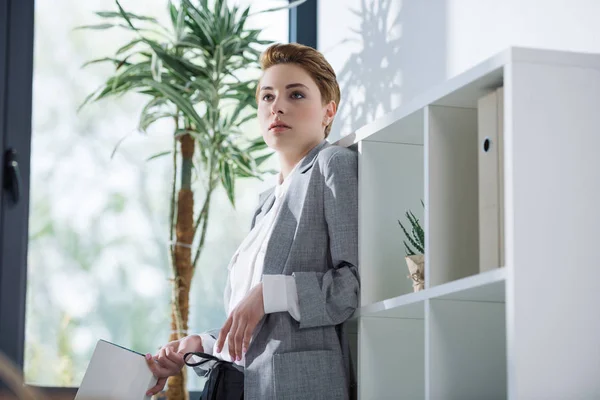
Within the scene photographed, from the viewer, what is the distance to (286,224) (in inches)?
77.5

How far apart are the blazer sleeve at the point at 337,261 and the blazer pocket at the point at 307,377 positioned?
0.21ft

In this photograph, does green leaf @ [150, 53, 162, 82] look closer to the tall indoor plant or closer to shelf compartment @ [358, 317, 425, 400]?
the tall indoor plant

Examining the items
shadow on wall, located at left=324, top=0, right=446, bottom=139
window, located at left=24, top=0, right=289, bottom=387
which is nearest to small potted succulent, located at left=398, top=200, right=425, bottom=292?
shadow on wall, located at left=324, top=0, right=446, bottom=139

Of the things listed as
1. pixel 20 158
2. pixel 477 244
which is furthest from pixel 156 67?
pixel 477 244

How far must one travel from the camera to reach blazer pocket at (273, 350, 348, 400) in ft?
6.01

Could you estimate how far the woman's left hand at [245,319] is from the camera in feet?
6.08

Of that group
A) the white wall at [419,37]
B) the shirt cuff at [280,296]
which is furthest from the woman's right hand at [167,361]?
the white wall at [419,37]

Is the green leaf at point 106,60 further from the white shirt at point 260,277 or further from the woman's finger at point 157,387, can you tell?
the woman's finger at point 157,387

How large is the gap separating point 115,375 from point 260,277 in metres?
0.35

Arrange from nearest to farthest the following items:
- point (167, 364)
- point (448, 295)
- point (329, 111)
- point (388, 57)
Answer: point (448, 295) → point (167, 364) → point (329, 111) → point (388, 57)

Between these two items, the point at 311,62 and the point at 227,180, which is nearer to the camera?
the point at 311,62

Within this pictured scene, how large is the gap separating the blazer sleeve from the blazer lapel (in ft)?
0.22

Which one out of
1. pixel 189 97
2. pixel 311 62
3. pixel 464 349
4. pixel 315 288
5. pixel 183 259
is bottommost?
pixel 464 349

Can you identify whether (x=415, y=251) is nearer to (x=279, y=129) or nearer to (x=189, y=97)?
(x=279, y=129)
